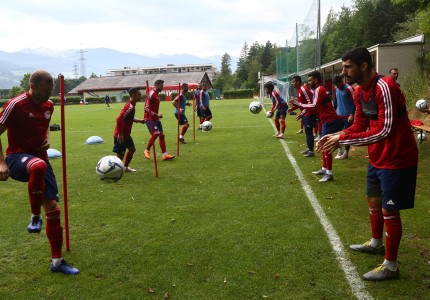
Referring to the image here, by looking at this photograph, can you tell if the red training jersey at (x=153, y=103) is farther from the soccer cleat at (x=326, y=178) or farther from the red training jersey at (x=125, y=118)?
the soccer cleat at (x=326, y=178)

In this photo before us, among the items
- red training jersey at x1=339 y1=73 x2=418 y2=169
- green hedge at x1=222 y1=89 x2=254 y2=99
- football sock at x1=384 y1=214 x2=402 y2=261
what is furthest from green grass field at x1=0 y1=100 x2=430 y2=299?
green hedge at x1=222 y1=89 x2=254 y2=99

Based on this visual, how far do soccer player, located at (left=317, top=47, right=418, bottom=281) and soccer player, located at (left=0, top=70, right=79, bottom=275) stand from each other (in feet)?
9.63

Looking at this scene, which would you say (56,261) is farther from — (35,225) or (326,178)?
(326,178)

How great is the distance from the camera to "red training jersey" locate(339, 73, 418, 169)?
3.70 meters

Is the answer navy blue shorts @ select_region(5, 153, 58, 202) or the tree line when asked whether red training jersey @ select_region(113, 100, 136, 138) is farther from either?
the tree line

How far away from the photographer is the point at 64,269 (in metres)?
4.30

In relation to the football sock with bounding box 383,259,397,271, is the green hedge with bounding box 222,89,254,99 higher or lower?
higher

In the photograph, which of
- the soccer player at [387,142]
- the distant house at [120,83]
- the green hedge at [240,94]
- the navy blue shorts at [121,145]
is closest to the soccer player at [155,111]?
the navy blue shorts at [121,145]

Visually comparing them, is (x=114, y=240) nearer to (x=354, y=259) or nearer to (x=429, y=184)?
(x=354, y=259)

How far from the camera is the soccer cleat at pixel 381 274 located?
12.8 ft

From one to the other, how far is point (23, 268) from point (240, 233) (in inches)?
104

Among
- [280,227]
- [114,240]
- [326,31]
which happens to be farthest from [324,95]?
[326,31]

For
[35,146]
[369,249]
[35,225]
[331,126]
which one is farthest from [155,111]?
[369,249]

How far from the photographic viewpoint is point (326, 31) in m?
82.6
